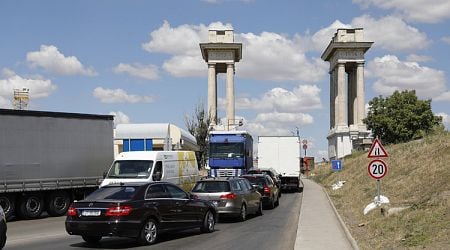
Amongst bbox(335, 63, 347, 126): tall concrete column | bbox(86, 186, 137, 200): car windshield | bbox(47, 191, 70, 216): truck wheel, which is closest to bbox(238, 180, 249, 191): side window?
bbox(47, 191, 70, 216): truck wheel

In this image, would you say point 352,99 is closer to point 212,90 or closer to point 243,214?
point 212,90

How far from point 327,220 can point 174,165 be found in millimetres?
7216

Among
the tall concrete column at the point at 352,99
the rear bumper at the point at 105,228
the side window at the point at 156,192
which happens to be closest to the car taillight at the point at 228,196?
the side window at the point at 156,192

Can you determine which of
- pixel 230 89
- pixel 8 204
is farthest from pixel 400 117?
pixel 8 204

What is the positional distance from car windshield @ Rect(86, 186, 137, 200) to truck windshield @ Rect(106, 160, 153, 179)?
7.58m

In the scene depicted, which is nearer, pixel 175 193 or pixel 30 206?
pixel 175 193

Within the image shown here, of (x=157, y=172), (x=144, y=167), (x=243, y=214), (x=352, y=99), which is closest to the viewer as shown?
(x=243, y=214)

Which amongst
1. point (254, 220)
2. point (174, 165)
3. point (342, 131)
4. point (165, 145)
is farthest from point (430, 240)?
point (342, 131)

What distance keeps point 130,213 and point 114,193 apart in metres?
0.86

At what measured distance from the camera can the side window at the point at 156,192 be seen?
14.7m

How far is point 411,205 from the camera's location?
18.5m

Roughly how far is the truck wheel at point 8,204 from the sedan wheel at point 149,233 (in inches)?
349

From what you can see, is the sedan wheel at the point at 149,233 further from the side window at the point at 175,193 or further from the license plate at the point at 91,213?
the side window at the point at 175,193

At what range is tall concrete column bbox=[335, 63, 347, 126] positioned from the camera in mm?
98875
